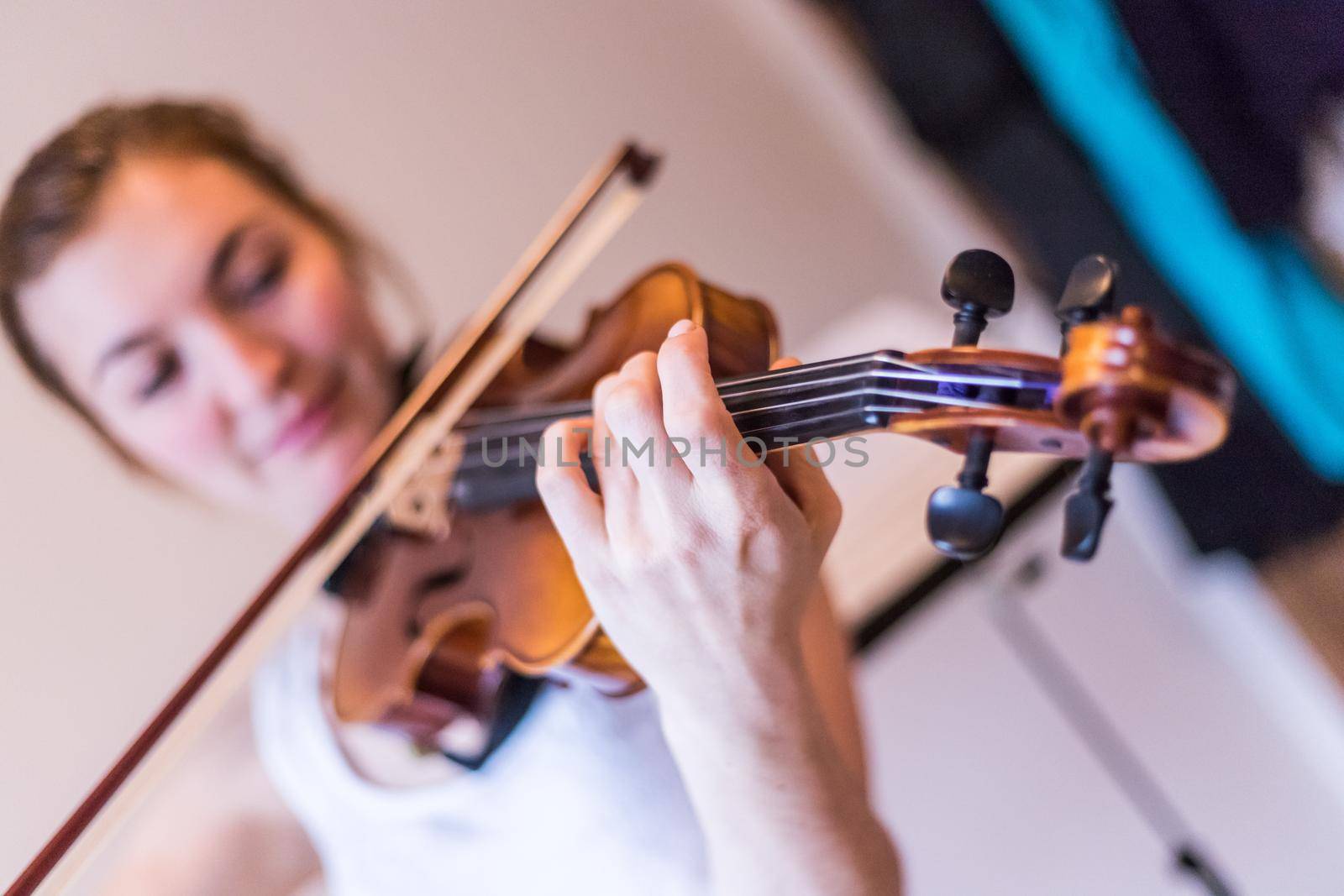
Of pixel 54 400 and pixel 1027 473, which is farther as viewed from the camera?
pixel 1027 473

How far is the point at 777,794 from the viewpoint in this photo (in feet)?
1.67

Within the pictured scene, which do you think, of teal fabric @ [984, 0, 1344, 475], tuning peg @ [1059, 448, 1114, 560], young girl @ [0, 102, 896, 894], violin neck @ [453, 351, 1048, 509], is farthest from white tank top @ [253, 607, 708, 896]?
teal fabric @ [984, 0, 1344, 475]

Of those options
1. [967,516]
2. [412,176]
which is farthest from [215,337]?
[967,516]

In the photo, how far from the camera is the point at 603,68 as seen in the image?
126 centimetres

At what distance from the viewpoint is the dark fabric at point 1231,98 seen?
81 centimetres

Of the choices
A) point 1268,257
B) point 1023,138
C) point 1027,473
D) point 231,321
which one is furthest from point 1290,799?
point 231,321

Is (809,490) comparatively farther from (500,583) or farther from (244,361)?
(244,361)

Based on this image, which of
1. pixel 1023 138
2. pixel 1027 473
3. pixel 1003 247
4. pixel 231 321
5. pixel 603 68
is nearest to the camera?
pixel 231 321

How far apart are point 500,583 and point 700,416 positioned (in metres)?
0.33

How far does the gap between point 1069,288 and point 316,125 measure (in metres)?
0.87

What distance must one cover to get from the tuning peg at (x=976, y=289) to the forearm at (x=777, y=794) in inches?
7.4

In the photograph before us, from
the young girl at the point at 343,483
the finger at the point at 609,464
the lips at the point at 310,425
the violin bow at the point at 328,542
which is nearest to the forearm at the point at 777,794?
the young girl at the point at 343,483

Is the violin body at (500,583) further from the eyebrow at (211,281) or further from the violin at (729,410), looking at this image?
the eyebrow at (211,281)

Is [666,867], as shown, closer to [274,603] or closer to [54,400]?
[274,603]
